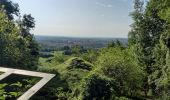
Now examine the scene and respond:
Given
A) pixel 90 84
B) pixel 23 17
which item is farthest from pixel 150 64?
pixel 90 84

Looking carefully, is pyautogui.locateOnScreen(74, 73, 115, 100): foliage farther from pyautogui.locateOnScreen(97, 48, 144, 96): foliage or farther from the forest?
pyautogui.locateOnScreen(97, 48, 144, 96): foliage

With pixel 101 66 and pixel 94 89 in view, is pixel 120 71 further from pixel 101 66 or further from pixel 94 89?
pixel 94 89

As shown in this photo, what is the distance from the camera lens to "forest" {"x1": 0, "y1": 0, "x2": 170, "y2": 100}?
639 inches

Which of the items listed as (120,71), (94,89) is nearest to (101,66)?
(120,71)

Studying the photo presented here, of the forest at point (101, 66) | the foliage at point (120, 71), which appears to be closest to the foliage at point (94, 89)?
the forest at point (101, 66)

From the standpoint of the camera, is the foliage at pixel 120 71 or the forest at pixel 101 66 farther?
the foliage at pixel 120 71

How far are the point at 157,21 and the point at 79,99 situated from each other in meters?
36.0

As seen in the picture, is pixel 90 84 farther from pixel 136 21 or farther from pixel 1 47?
pixel 136 21

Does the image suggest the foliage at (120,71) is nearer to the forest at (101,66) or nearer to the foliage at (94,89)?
the forest at (101,66)

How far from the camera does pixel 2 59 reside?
2811 centimetres

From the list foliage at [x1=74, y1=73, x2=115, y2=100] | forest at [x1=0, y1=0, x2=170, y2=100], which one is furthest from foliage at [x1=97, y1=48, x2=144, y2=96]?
foliage at [x1=74, y1=73, x2=115, y2=100]

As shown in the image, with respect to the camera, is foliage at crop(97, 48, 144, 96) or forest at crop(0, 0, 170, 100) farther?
foliage at crop(97, 48, 144, 96)

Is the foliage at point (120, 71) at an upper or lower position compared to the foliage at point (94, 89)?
lower

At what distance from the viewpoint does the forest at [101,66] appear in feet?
53.3
